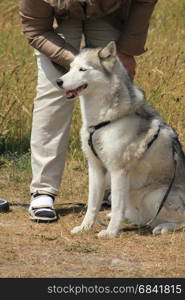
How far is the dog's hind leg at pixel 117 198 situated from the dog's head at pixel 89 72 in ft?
2.01

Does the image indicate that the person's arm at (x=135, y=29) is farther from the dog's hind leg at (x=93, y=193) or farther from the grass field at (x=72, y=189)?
the grass field at (x=72, y=189)

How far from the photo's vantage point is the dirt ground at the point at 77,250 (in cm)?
466

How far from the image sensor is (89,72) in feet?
17.2

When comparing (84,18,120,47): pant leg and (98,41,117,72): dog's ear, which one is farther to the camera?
(84,18,120,47): pant leg

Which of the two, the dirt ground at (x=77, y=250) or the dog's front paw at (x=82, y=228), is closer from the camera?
the dirt ground at (x=77, y=250)

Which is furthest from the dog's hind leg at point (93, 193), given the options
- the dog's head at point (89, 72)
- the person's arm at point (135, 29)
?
the person's arm at point (135, 29)

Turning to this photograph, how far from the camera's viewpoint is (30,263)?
482 centimetres

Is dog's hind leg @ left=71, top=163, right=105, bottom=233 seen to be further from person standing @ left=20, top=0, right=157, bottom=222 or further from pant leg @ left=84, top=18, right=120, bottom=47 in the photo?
pant leg @ left=84, top=18, right=120, bottom=47

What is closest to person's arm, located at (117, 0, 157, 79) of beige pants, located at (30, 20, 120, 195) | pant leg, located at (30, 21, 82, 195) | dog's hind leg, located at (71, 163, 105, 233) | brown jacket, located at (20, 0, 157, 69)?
brown jacket, located at (20, 0, 157, 69)

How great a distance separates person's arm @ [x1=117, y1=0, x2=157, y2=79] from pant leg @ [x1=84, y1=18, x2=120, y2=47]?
85 millimetres

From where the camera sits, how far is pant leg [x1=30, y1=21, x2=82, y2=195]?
5.76m

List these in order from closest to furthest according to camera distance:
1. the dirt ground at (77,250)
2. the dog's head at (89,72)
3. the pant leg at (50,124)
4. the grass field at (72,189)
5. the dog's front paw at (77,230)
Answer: the dirt ground at (77,250)
the grass field at (72,189)
the dog's head at (89,72)
the dog's front paw at (77,230)
the pant leg at (50,124)

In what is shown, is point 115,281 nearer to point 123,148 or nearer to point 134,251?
point 134,251

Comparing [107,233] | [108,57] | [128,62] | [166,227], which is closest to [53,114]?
[128,62]
